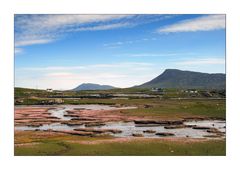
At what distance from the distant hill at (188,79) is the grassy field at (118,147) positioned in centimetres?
474

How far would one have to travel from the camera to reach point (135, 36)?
107ft

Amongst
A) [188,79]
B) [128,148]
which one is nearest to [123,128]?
[128,148]

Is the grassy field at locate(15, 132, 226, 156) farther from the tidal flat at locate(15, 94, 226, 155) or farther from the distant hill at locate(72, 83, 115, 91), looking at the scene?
the distant hill at locate(72, 83, 115, 91)

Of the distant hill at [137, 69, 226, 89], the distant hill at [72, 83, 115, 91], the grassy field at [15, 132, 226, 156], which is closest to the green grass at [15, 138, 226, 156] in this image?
the grassy field at [15, 132, 226, 156]

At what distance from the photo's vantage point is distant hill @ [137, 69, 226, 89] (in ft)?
107

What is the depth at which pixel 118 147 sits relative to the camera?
1186 inches

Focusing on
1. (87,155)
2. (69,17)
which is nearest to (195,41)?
(69,17)

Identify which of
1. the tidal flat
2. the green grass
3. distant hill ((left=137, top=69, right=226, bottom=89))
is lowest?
the green grass

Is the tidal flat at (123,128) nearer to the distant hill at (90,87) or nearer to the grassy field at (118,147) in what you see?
the grassy field at (118,147)

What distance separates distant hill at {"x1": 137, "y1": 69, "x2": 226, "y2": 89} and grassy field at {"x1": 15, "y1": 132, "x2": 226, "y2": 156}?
474cm

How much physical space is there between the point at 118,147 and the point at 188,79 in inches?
467

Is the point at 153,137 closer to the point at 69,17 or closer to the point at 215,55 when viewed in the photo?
the point at 215,55

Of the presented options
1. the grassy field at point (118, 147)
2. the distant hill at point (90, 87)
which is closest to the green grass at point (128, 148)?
the grassy field at point (118, 147)

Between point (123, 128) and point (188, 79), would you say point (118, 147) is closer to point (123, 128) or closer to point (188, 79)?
point (123, 128)
